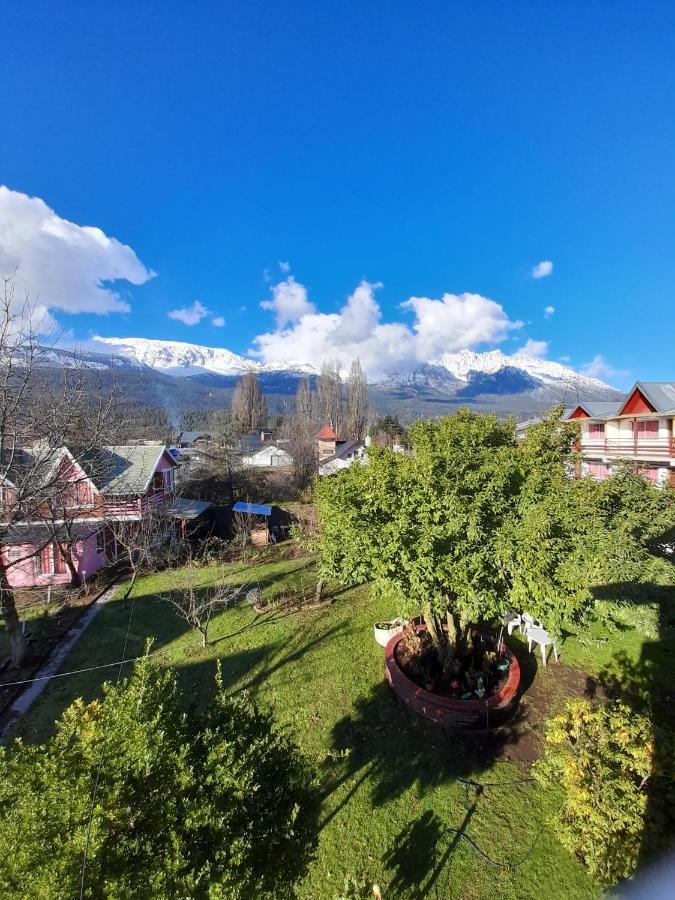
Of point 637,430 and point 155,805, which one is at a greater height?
point 637,430

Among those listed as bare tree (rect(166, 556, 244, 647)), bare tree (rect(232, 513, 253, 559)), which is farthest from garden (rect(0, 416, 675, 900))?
bare tree (rect(232, 513, 253, 559))

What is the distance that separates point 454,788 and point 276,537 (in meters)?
18.8

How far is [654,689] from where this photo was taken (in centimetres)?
880

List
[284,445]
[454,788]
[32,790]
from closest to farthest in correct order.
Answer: [32,790]
[454,788]
[284,445]

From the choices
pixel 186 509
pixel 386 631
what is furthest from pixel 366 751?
pixel 186 509

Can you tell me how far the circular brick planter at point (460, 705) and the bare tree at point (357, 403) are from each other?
210ft

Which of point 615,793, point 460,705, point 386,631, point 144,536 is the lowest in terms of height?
point 386,631

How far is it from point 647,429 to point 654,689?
22.0 metres

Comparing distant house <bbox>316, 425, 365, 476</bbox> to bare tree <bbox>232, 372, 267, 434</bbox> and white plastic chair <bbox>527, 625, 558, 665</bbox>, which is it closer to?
bare tree <bbox>232, 372, 267, 434</bbox>

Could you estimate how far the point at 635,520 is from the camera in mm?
9906

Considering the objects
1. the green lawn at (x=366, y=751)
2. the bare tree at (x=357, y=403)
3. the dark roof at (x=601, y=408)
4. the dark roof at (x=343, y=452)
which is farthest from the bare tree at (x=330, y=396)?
the green lawn at (x=366, y=751)

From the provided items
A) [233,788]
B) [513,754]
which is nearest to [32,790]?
[233,788]

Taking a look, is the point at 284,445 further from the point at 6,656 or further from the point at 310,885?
the point at 310,885

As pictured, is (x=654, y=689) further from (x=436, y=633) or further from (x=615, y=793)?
(x=615, y=793)
